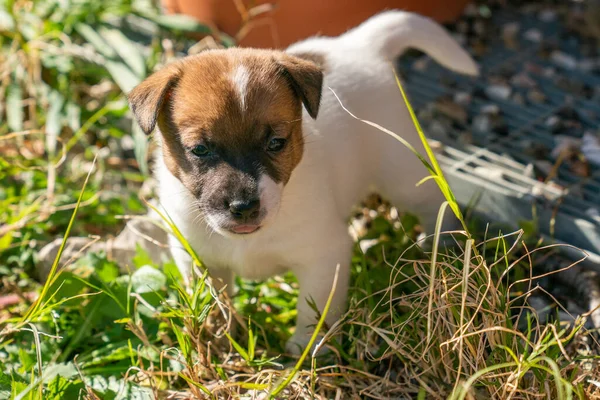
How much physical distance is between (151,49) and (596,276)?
3.26 m

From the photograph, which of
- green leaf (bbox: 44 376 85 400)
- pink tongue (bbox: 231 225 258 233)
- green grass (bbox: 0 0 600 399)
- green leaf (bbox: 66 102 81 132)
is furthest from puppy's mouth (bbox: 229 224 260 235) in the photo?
green leaf (bbox: 66 102 81 132)

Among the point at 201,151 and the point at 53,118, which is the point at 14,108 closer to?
the point at 53,118

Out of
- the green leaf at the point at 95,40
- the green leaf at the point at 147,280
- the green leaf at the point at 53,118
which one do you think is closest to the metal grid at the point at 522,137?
the green leaf at the point at 147,280

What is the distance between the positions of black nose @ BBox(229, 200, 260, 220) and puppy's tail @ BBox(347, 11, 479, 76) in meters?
1.42

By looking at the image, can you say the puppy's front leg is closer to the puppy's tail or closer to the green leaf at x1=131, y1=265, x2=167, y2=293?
the green leaf at x1=131, y1=265, x2=167, y2=293

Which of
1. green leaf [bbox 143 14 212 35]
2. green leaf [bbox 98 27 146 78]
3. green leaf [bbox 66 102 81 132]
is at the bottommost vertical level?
green leaf [bbox 66 102 81 132]

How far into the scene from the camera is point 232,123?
2.48 meters

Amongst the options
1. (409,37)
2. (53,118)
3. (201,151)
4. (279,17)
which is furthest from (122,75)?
(201,151)

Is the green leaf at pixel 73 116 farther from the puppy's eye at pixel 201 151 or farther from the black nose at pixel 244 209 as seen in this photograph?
the black nose at pixel 244 209

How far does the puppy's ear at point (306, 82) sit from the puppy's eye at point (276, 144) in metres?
0.15

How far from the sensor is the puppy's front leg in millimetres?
2871

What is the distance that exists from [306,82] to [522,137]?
7.48 ft

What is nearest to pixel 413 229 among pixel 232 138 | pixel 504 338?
pixel 504 338

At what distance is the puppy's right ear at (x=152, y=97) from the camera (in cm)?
248
